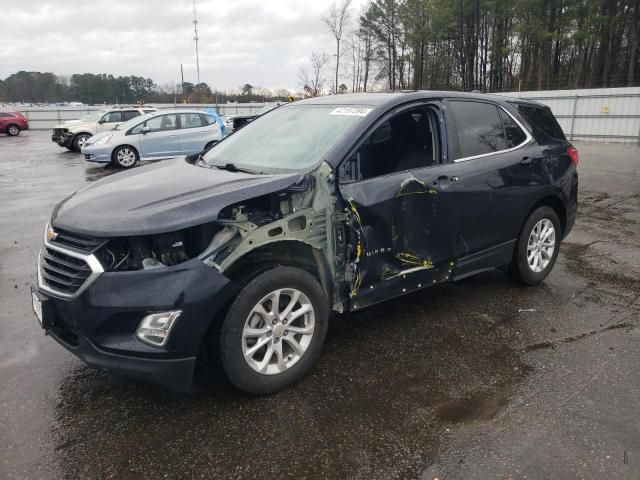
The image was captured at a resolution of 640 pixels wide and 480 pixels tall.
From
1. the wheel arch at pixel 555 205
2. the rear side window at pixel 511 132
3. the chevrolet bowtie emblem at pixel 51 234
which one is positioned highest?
the rear side window at pixel 511 132

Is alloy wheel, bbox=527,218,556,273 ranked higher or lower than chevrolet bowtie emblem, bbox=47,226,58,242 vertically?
lower

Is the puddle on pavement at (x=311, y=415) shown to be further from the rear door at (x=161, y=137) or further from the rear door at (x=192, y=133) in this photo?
the rear door at (x=161, y=137)

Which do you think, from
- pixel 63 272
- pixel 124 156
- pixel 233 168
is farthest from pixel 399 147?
pixel 124 156

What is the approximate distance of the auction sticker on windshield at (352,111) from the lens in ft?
11.9

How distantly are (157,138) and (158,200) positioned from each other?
12.6 meters

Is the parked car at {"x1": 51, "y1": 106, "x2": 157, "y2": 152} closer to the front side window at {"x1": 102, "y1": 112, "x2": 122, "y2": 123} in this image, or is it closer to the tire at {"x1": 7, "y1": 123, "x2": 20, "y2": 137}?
the front side window at {"x1": 102, "y1": 112, "x2": 122, "y2": 123}

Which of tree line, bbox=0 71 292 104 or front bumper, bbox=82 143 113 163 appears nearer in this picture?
front bumper, bbox=82 143 113 163

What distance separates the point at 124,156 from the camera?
14.6 meters

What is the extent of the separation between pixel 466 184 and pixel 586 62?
43.9 meters

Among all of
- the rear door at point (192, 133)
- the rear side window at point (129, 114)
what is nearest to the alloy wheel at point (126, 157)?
the rear door at point (192, 133)

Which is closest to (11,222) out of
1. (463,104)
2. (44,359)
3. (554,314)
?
(44,359)

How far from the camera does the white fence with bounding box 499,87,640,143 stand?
21828 mm

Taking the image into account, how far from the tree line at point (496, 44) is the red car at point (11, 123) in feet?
75.5

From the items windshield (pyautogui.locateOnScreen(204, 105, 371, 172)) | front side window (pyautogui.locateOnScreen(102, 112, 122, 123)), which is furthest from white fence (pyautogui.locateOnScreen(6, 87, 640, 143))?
windshield (pyautogui.locateOnScreen(204, 105, 371, 172))
